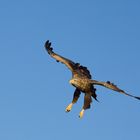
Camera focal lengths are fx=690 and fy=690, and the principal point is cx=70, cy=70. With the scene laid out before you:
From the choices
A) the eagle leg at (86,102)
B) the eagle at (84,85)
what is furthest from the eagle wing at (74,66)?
the eagle leg at (86,102)

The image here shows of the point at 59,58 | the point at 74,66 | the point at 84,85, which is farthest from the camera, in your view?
the point at 59,58

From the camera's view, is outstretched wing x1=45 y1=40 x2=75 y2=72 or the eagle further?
outstretched wing x1=45 y1=40 x2=75 y2=72

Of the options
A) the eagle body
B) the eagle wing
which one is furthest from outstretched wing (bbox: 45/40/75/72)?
the eagle body

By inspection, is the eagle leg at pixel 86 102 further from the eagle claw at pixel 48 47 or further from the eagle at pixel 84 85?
the eagle claw at pixel 48 47

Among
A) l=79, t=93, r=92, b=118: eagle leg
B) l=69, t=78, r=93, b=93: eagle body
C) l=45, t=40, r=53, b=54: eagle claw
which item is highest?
l=45, t=40, r=53, b=54: eagle claw

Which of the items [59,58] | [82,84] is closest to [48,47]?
[59,58]

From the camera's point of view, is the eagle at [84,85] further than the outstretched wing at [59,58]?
No

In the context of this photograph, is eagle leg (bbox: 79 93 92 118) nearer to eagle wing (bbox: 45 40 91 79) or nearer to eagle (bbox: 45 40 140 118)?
eagle (bbox: 45 40 140 118)

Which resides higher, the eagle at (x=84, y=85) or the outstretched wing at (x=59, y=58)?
the outstretched wing at (x=59, y=58)

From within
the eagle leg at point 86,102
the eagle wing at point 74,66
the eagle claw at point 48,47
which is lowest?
the eagle leg at point 86,102

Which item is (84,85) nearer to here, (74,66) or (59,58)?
(74,66)

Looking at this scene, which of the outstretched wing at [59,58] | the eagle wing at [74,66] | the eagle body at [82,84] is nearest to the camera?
the eagle body at [82,84]

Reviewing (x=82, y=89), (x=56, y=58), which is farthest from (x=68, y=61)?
(x=82, y=89)

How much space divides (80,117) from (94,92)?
239 centimetres
